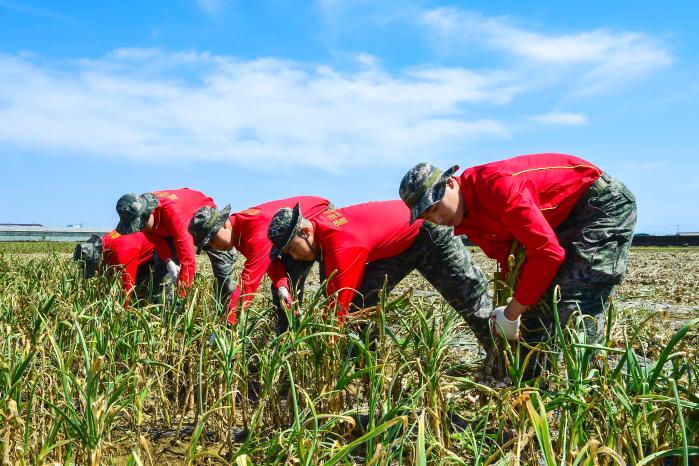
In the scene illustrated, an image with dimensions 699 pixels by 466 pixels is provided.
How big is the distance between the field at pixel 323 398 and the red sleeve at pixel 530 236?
34 centimetres

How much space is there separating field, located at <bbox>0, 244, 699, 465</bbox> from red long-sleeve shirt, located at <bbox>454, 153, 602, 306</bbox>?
38cm

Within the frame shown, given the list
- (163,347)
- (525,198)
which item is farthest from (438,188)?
(163,347)

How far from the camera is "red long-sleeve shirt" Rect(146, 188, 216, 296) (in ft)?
17.6

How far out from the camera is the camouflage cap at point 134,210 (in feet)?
18.4

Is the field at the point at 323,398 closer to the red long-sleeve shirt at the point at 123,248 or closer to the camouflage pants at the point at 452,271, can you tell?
the camouflage pants at the point at 452,271

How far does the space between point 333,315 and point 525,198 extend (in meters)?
0.98

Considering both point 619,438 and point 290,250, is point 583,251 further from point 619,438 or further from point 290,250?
point 290,250

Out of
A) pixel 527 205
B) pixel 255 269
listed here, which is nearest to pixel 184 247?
pixel 255 269

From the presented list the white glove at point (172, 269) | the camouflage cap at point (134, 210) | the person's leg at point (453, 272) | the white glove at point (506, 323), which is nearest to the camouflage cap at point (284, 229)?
the person's leg at point (453, 272)

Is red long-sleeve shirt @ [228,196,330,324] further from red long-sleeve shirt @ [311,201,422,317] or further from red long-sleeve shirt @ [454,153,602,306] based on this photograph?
red long-sleeve shirt @ [454,153,602,306]

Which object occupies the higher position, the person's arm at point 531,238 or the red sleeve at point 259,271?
the person's arm at point 531,238

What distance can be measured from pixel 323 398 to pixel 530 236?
1142mm

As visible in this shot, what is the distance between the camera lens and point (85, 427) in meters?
2.29

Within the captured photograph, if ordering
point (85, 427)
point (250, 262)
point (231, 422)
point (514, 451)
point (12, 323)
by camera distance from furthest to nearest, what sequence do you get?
point (250, 262), point (12, 323), point (231, 422), point (85, 427), point (514, 451)
